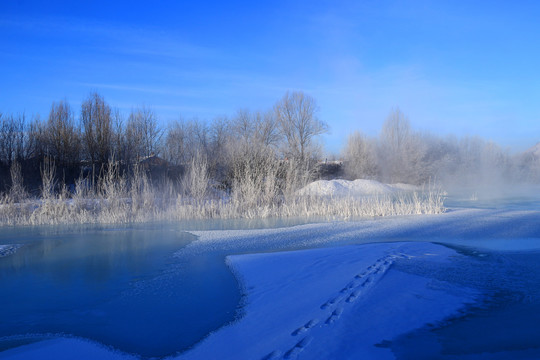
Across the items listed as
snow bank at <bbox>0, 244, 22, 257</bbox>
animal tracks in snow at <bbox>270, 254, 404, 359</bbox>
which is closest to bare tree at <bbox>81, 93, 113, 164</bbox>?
snow bank at <bbox>0, 244, 22, 257</bbox>

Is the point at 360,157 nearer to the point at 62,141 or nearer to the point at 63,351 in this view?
the point at 62,141

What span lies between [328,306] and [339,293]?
326 millimetres

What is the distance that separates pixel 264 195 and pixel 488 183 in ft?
62.3

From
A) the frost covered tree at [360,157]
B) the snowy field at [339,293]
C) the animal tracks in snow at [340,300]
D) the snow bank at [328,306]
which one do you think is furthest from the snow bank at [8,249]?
the frost covered tree at [360,157]

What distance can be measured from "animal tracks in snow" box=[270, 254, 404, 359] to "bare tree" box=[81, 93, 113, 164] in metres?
14.7

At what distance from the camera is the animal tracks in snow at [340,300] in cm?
241

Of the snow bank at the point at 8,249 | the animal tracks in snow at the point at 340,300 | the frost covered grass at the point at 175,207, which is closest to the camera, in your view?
the animal tracks in snow at the point at 340,300

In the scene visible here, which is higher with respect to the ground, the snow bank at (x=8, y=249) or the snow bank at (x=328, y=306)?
the snow bank at (x=8, y=249)

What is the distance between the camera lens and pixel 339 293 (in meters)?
3.39

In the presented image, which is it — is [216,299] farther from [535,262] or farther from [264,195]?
[264,195]

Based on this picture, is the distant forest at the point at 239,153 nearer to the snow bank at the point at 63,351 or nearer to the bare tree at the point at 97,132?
the bare tree at the point at 97,132

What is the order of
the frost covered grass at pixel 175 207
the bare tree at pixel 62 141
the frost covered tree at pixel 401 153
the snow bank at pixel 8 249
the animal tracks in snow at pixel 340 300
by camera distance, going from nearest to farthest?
the animal tracks in snow at pixel 340 300 → the snow bank at pixel 8 249 → the frost covered grass at pixel 175 207 → the bare tree at pixel 62 141 → the frost covered tree at pixel 401 153

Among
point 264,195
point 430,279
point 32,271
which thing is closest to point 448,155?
point 264,195

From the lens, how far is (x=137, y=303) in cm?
351
